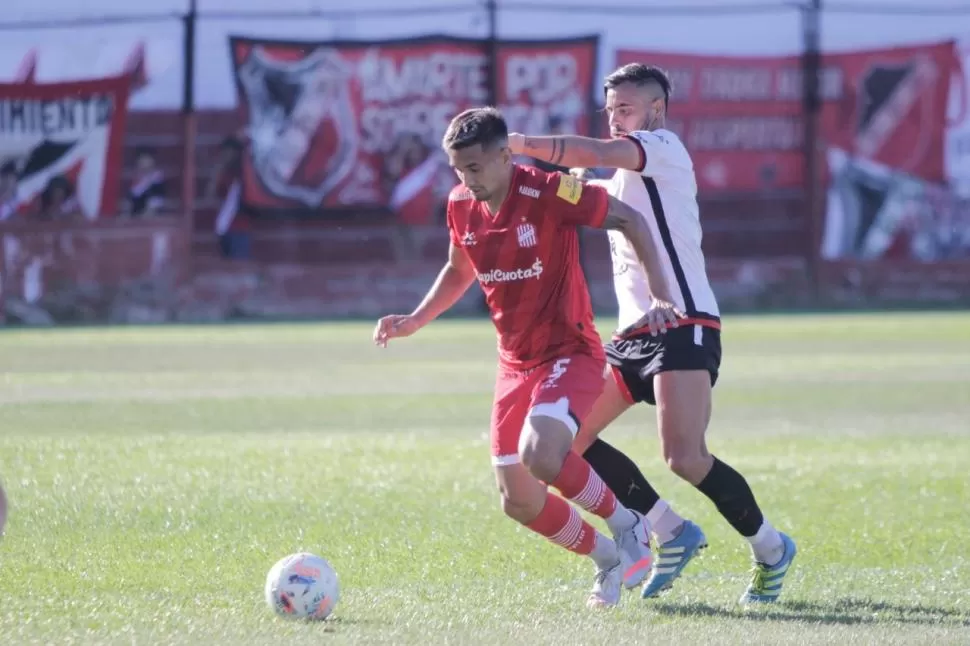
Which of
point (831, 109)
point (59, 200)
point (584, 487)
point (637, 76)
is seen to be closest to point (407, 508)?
point (584, 487)

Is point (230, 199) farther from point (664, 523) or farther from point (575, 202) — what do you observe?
point (575, 202)

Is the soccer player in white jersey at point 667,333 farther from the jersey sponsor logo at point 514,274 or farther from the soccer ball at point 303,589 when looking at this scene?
the soccer ball at point 303,589

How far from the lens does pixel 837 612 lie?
20.0ft

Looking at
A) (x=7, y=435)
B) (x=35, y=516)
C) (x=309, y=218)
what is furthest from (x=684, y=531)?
(x=309, y=218)

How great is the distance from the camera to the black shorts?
6.25 meters

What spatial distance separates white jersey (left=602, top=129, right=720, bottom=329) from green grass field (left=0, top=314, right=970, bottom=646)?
120 centimetres

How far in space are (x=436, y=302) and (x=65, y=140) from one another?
2530 centimetres

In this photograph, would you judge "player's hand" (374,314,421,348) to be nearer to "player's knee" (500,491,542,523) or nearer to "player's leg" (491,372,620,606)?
"player's leg" (491,372,620,606)

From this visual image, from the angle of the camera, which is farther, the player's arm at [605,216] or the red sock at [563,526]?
the red sock at [563,526]

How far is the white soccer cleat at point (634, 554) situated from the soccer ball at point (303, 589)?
1235 mm

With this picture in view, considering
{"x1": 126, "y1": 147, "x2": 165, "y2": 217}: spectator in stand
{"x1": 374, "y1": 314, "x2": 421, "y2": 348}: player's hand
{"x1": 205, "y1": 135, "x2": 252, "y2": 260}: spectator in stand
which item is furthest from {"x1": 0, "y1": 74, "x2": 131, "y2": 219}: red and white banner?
{"x1": 374, "y1": 314, "x2": 421, "y2": 348}: player's hand

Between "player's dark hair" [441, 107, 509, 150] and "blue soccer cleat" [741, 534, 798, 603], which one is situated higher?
"player's dark hair" [441, 107, 509, 150]

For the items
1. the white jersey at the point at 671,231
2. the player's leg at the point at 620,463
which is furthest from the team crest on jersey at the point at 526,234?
the player's leg at the point at 620,463

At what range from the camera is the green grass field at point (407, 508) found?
5863mm
